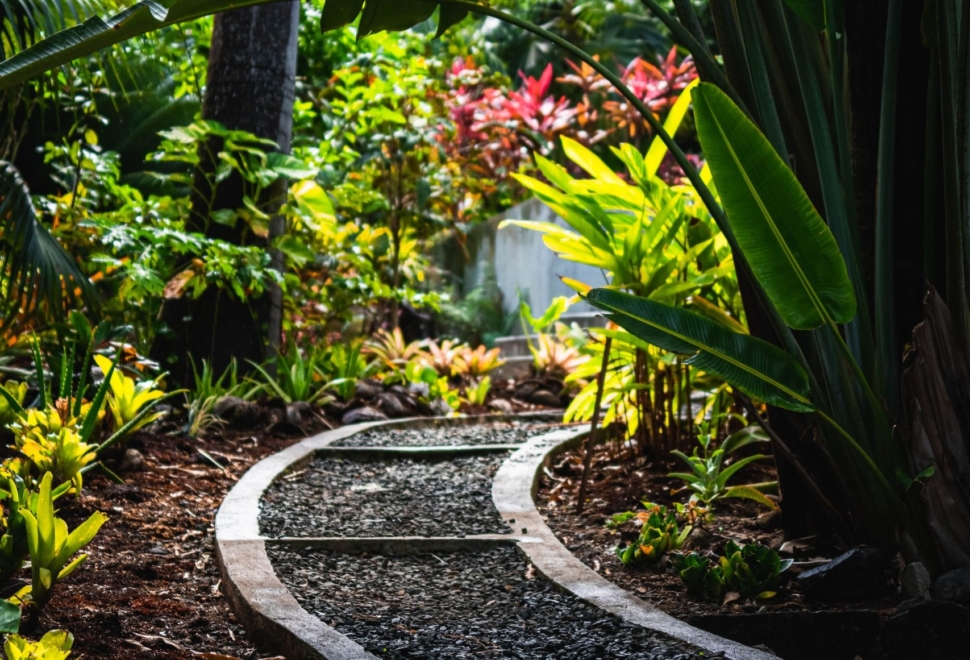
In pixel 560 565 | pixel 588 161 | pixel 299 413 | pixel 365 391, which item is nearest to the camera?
pixel 560 565

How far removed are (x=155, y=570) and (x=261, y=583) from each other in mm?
457

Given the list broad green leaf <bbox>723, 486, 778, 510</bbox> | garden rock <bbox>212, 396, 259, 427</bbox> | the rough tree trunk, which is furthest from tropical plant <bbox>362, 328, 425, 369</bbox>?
the rough tree trunk

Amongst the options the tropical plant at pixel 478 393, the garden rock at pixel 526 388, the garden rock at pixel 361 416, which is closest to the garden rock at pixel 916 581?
the garden rock at pixel 361 416

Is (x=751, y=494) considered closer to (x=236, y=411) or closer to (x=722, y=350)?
(x=722, y=350)

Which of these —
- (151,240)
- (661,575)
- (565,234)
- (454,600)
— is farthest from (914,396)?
(151,240)

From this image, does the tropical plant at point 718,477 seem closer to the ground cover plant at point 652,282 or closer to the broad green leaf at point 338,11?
the ground cover plant at point 652,282

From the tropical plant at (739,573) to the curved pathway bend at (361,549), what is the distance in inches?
7.9

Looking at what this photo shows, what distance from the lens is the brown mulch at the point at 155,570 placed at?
2.03 metres

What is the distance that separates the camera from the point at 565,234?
11.4 ft

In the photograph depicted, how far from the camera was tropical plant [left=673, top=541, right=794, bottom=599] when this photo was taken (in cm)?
222

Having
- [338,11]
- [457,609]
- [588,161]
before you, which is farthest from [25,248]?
[457,609]

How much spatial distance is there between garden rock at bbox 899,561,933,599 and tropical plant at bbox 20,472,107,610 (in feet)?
6.30

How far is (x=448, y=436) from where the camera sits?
5145 mm

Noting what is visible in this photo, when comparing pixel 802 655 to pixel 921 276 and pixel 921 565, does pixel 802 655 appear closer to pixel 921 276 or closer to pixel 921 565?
pixel 921 565
